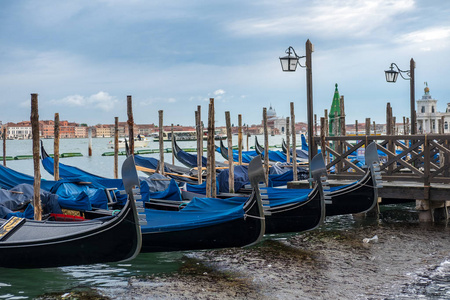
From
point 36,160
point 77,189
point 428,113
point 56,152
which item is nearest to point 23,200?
point 77,189

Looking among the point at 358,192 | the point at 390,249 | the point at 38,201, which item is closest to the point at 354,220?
the point at 358,192

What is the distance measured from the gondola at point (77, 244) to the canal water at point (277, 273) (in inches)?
10.5

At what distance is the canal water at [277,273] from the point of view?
452 cm

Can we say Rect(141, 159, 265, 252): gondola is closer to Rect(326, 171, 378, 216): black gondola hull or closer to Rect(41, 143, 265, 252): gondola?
Rect(41, 143, 265, 252): gondola

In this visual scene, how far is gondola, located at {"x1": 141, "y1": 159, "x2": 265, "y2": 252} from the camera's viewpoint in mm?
5363

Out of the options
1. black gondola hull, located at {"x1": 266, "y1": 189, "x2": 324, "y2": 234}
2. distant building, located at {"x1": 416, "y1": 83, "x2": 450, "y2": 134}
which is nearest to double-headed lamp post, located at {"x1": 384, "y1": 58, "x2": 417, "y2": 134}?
black gondola hull, located at {"x1": 266, "y1": 189, "x2": 324, "y2": 234}

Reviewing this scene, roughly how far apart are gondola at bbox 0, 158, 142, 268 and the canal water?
0.88ft

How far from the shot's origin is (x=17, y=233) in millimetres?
5070

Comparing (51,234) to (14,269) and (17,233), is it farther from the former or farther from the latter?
(14,269)

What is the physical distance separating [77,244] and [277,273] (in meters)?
1.85

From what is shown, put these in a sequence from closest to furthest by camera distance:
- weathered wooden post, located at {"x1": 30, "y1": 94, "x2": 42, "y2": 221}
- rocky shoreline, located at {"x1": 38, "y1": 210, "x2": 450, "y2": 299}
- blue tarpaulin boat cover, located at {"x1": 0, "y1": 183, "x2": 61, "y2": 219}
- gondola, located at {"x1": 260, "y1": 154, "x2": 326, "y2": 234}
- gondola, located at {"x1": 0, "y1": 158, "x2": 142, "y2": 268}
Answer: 1. rocky shoreline, located at {"x1": 38, "y1": 210, "x2": 450, "y2": 299}
2. gondola, located at {"x1": 0, "y1": 158, "x2": 142, "y2": 268}
3. weathered wooden post, located at {"x1": 30, "y1": 94, "x2": 42, "y2": 221}
4. gondola, located at {"x1": 260, "y1": 154, "x2": 326, "y2": 234}
5. blue tarpaulin boat cover, located at {"x1": 0, "y1": 183, "x2": 61, "y2": 219}

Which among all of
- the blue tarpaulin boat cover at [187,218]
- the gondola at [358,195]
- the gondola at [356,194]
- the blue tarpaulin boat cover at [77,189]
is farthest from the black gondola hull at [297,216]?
the blue tarpaulin boat cover at [77,189]

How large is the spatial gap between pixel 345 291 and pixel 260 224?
1.17 meters

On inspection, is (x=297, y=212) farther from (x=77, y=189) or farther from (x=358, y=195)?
(x=77, y=189)
